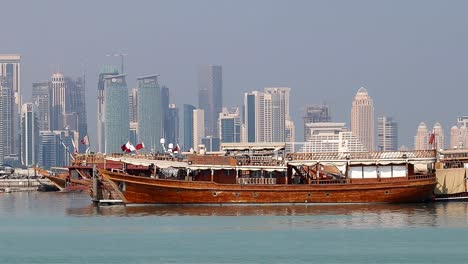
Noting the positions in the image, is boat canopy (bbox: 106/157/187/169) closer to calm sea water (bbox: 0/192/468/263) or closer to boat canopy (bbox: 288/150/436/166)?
calm sea water (bbox: 0/192/468/263)

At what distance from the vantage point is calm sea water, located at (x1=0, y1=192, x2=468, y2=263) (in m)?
69.4

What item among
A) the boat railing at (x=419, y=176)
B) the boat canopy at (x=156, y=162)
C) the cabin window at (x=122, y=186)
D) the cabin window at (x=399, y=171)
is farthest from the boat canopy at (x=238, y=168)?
the boat railing at (x=419, y=176)

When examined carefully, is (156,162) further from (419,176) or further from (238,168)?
(419,176)

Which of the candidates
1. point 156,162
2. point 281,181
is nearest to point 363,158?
point 281,181

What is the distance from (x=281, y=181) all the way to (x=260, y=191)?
2220 millimetres

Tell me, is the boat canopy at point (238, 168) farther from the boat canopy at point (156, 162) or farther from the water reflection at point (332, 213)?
the water reflection at point (332, 213)

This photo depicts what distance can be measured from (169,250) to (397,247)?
36.7 ft

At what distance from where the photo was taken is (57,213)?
97500 millimetres

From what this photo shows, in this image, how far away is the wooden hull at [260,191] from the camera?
9350 cm

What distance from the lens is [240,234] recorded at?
78.2 m

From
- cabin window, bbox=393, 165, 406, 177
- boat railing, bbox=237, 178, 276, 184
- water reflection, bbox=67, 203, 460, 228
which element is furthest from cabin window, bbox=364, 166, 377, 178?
boat railing, bbox=237, 178, 276, 184

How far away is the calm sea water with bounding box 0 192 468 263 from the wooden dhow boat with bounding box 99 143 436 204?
0.81m

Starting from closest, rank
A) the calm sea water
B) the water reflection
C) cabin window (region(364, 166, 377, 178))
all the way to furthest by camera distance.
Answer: the calm sea water
the water reflection
cabin window (region(364, 166, 377, 178))

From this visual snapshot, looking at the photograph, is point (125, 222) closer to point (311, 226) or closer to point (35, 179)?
point (311, 226)
